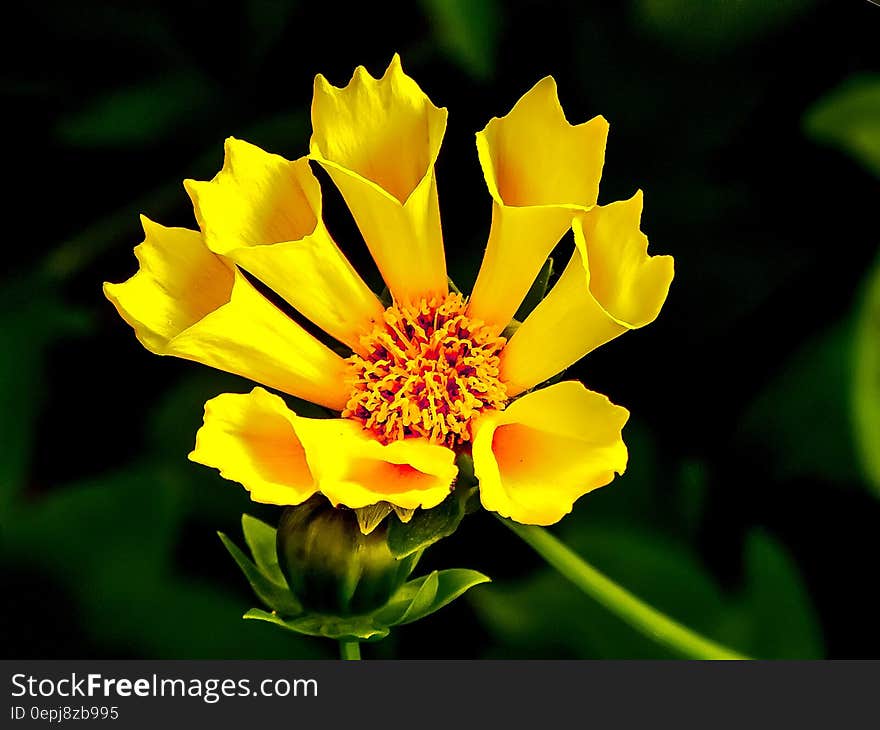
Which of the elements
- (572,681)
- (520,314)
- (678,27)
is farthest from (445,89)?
(572,681)

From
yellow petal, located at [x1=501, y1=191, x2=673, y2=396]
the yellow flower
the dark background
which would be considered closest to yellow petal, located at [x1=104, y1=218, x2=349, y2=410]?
the yellow flower

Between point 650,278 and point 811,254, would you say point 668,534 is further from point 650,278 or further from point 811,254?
point 650,278

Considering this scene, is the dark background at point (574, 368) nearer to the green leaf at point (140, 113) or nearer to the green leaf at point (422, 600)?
the green leaf at point (140, 113)

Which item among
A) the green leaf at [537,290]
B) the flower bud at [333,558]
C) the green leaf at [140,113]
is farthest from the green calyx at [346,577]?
the green leaf at [140,113]

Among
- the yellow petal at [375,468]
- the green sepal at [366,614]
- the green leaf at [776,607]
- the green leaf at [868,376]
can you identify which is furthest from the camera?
the green leaf at [776,607]

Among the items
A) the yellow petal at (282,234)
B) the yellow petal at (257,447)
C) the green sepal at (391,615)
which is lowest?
the green sepal at (391,615)

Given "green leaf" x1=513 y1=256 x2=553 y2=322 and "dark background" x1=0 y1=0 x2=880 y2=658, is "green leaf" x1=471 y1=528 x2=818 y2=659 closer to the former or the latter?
"dark background" x1=0 y1=0 x2=880 y2=658

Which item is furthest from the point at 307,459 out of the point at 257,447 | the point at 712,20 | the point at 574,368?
the point at 712,20

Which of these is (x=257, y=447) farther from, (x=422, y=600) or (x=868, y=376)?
(x=868, y=376)
